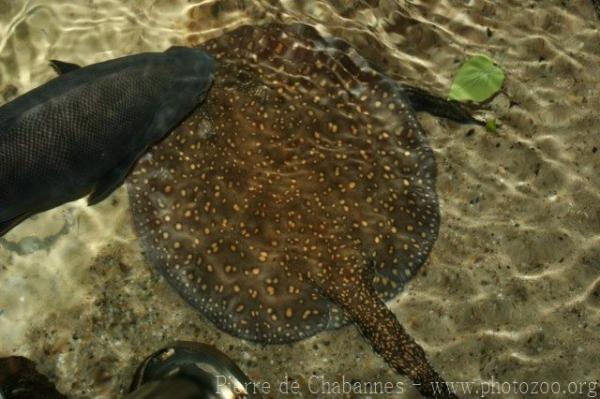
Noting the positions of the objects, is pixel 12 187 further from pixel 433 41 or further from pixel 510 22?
pixel 510 22

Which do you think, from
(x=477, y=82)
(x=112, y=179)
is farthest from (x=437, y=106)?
(x=112, y=179)

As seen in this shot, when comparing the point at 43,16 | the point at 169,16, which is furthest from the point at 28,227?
the point at 169,16

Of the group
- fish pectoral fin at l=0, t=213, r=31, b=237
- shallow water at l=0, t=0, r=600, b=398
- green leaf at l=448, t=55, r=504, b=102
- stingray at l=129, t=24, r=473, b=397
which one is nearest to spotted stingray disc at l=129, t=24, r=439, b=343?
stingray at l=129, t=24, r=473, b=397

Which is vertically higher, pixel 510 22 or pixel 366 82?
pixel 510 22

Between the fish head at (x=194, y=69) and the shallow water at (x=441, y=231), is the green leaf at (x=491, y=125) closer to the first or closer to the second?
the shallow water at (x=441, y=231)

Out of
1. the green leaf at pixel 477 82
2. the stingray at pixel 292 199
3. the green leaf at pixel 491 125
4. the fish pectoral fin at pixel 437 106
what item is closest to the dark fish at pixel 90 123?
the stingray at pixel 292 199

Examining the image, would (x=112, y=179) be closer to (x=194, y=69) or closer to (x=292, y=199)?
(x=194, y=69)
